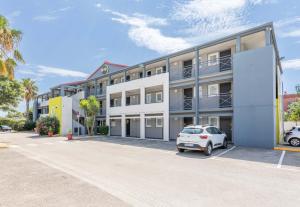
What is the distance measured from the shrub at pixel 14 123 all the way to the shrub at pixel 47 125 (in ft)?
58.0

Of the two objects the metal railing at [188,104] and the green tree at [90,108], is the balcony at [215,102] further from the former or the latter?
the green tree at [90,108]

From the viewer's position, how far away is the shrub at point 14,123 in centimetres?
4388

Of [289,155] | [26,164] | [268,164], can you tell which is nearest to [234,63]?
[289,155]

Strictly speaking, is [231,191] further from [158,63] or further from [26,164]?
[158,63]

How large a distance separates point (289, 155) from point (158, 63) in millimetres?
15244

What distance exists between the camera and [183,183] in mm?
6699

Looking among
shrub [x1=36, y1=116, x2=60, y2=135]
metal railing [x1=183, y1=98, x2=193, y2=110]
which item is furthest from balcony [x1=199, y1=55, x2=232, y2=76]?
shrub [x1=36, y1=116, x2=60, y2=135]

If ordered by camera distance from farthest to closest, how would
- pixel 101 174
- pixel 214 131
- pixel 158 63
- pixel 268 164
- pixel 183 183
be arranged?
pixel 158 63 < pixel 214 131 < pixel 268 164 < pixel 101 174 < pixel 183 183

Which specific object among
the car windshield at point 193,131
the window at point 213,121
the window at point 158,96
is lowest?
the car windshield at point 193,131

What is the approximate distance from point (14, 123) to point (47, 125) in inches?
867

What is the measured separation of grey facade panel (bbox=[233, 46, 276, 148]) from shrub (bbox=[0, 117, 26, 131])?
143 ft

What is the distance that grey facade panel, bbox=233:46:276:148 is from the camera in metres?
14.1

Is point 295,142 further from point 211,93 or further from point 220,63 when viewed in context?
point 220,63

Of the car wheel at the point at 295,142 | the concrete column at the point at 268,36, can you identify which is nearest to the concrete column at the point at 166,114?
the concrete column at the point at 268,36
